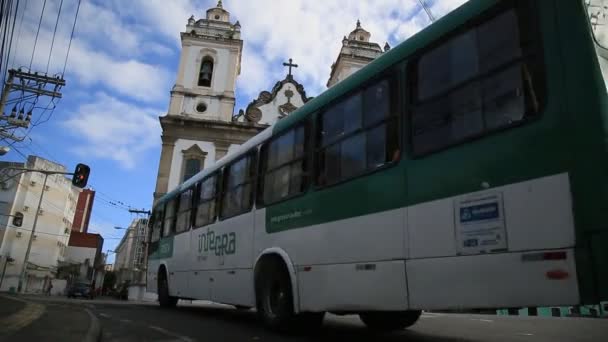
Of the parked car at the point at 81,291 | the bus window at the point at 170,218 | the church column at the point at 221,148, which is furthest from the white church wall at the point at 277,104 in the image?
the bus window at the point at 170,218

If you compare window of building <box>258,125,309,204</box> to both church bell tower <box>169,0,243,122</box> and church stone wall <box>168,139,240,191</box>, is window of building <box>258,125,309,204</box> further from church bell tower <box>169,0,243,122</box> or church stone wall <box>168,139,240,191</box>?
church bell tower <box>169,0,243,122</box>

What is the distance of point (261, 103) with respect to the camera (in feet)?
106

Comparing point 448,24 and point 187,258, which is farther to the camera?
point 187,258

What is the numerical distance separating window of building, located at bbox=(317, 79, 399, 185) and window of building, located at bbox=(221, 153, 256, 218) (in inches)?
78.8

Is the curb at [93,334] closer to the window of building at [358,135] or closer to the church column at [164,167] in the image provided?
the window of building at [358,135]

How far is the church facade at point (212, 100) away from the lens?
92.3 ft

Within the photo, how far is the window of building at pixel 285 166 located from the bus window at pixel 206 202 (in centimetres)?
209

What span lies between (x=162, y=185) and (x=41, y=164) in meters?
26.6

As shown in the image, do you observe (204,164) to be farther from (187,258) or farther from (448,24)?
(448,24)

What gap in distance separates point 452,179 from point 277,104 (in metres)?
29.3

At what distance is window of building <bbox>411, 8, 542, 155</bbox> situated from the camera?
11.5 feet

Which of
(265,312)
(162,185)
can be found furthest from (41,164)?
(265,312)

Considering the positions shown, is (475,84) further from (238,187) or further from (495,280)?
(238,187)

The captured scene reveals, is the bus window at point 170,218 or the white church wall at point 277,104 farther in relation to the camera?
the white church wall at point 277,104
